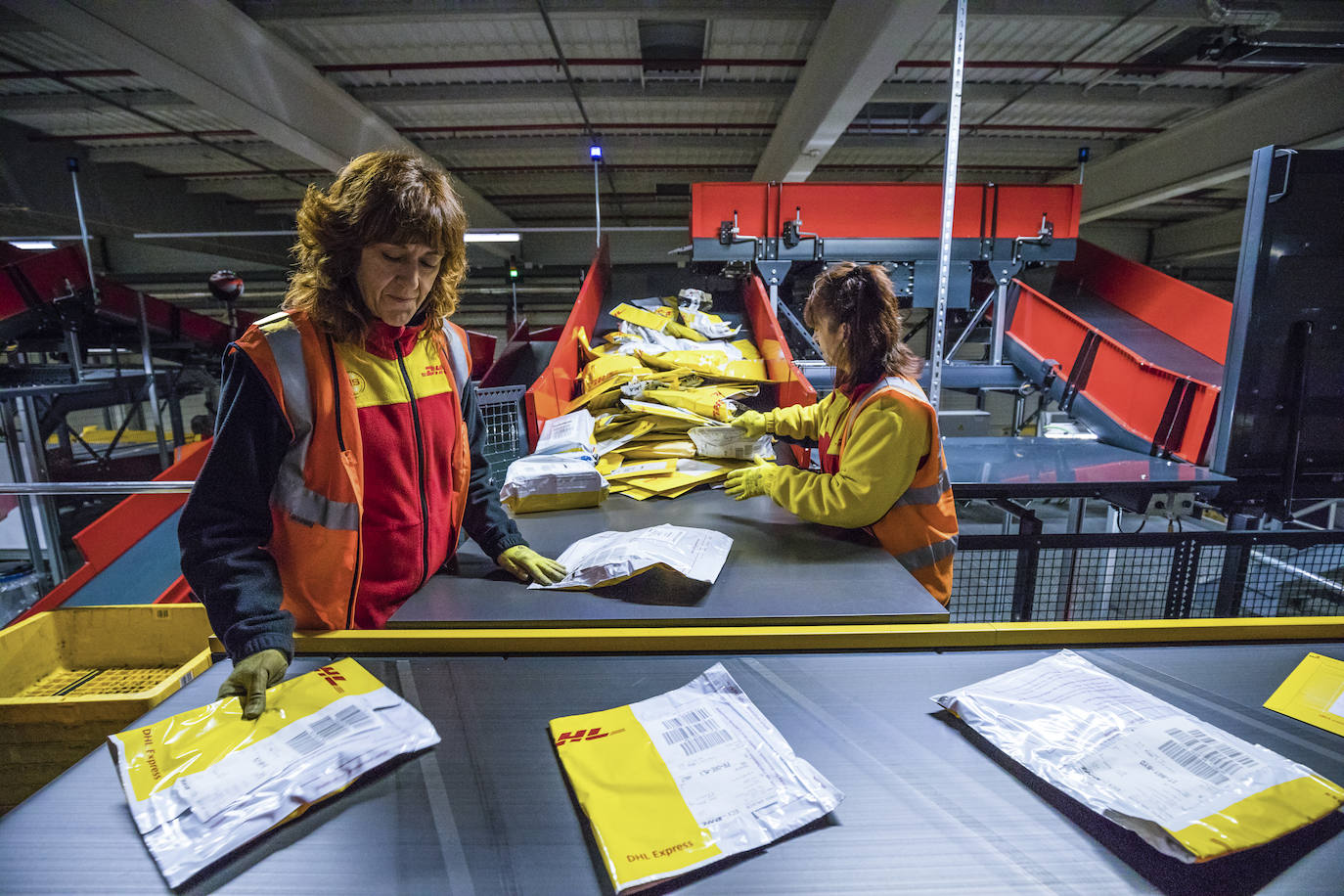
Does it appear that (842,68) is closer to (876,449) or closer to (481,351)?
(481,351)

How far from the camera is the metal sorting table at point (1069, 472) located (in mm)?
2422

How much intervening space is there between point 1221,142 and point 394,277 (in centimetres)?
833

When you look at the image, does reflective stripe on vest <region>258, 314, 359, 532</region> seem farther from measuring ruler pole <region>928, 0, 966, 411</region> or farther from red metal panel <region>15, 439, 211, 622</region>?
red metal panel <region>15, 439, 211, 622</region>

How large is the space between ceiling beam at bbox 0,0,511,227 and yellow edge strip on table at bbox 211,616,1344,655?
15.6 ft

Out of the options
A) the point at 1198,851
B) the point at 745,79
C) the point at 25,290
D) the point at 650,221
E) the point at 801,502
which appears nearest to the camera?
the point at 1198,851

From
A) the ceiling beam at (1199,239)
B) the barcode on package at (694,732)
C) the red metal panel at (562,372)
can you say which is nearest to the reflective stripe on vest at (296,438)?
the barcode on package at (694,732)

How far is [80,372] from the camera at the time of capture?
463cm

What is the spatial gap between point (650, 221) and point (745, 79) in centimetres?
509

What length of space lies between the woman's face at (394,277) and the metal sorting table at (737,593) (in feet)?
2.05

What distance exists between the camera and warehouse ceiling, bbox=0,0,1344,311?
4.11 metres

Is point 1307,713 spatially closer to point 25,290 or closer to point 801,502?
point 801,502

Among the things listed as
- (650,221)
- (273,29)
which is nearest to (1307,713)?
(273,29)

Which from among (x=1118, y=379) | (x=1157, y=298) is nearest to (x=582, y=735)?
(x=1118, y=379)

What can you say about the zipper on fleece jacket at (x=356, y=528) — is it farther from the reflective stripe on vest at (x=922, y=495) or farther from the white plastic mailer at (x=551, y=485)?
the reflective stripe on vest at (x=922, y=495)
